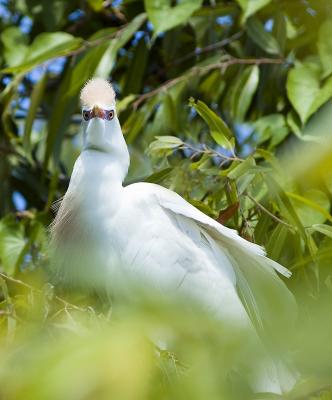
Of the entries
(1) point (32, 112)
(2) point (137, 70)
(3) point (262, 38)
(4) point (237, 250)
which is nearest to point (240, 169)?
(4) point (237, 250)

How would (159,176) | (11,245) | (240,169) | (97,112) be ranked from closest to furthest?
(240,169) → (97,112) → (159,176) → (11,245)

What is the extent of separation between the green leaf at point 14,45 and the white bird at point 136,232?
1282mm

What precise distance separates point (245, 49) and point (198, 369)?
2671 millimetres

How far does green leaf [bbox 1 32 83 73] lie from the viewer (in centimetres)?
274

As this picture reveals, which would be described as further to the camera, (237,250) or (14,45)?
(14,45)

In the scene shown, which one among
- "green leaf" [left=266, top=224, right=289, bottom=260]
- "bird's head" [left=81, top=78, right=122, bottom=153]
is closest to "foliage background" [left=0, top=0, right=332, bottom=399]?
"green leaf" [left=266, top=224, right=289, bottom=260]

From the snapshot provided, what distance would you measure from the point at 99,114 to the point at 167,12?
2.74 feet

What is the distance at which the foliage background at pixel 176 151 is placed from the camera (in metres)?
0.48

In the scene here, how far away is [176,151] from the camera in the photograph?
2.57 meters

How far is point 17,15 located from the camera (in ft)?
11.8

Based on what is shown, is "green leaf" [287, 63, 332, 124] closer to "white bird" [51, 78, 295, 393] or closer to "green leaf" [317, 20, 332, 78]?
"green leaf" [317, 20, 332, 78]

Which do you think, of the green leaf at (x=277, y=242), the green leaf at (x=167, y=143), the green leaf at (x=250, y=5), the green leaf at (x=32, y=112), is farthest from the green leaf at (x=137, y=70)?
the green leaf at (x=277, y=242)

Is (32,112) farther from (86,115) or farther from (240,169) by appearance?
(240,169)

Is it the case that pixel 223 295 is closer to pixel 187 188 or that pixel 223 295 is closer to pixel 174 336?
pixel 187 188
